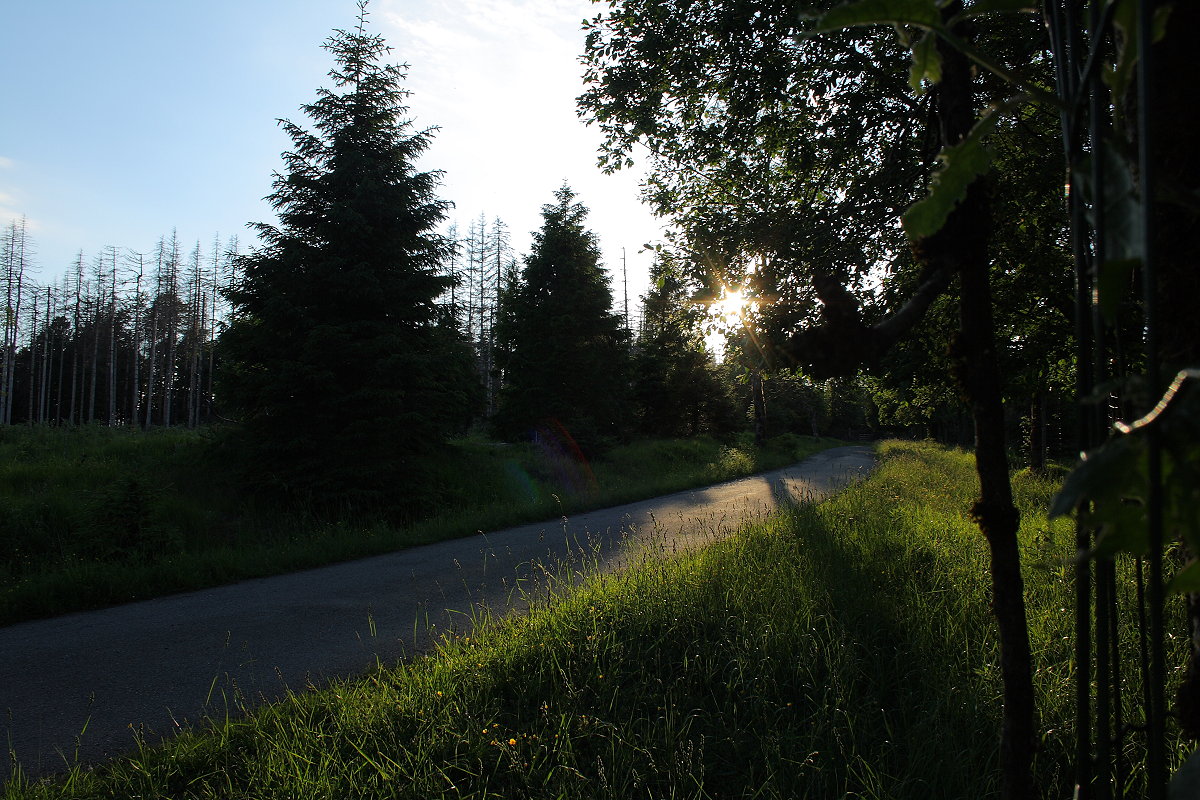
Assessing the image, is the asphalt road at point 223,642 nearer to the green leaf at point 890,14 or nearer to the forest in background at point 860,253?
the forest in background at point 860,253

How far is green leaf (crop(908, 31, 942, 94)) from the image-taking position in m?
0.67

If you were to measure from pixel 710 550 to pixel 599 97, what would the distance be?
5034 millimetres

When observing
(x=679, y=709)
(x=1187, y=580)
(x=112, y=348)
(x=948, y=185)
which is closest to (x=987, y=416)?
(x=948, y=185)

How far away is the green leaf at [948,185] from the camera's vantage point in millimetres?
692

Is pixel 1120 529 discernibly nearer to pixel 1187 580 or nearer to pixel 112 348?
pixel 1187 580

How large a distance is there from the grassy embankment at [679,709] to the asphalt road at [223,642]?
0.63 m

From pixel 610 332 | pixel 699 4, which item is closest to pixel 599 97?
pixel 699 4

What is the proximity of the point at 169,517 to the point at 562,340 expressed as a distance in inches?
643

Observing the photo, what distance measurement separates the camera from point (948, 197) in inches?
28.1

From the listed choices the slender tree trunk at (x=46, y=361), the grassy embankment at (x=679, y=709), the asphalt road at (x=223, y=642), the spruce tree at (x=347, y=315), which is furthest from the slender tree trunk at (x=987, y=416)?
the slender tree trunk at (x=46, y=361)

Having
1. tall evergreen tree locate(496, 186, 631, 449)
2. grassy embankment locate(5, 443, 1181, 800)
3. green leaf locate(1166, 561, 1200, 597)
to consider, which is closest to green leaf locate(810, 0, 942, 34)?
green leaf locate(1166, 561, 1200, 597)

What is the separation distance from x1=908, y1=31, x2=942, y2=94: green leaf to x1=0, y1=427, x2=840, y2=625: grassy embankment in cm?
789

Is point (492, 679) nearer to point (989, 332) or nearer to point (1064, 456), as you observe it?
point (989, 332)

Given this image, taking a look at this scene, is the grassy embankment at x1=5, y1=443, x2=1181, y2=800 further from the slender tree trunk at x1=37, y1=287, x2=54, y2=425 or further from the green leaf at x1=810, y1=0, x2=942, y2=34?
the slender tree trunk at x1=37, y1=287, x2=54, y2=425
